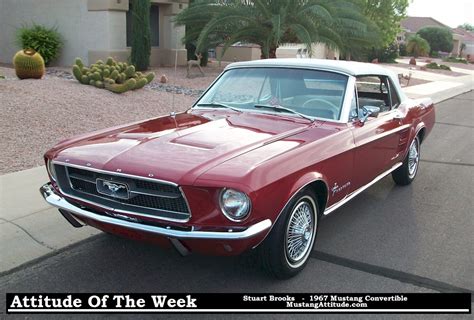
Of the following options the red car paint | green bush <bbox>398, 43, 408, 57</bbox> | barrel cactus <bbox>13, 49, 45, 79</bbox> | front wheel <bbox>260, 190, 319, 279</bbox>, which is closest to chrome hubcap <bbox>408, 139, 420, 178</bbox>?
the red car paint

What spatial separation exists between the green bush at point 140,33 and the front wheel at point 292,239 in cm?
1344

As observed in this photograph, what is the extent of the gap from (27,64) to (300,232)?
30.6 ft

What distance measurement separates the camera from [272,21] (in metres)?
14.4

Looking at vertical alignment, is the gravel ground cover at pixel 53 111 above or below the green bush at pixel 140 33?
below

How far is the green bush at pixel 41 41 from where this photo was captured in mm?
16953

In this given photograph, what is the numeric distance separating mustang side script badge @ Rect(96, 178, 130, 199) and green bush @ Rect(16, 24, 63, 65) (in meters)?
14.8

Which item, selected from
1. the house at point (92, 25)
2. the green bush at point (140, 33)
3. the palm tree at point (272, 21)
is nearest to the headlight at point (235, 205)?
the palm tree at point (272, 21)

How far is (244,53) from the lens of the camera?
25.3 m

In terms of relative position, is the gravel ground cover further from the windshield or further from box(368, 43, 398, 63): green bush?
box(368, 43, 398, 63): green bush

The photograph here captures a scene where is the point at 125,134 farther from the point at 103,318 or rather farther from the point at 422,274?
the point at 422,274

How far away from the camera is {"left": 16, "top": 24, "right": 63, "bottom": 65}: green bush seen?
16953 millimetres

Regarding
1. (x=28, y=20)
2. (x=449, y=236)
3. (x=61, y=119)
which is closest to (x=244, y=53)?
(x=28, y=20)

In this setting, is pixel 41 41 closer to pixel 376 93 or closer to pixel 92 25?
pixel 92 25
